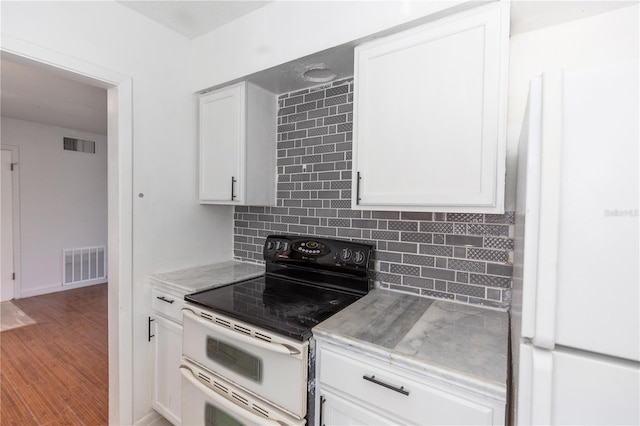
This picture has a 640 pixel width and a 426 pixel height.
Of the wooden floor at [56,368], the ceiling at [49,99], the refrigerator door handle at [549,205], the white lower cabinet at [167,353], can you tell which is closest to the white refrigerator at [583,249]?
the refrigerator door handle at [549,205]

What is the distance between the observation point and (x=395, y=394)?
99 cm

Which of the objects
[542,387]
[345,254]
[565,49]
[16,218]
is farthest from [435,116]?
[16,218]

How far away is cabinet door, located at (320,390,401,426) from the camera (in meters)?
1.04

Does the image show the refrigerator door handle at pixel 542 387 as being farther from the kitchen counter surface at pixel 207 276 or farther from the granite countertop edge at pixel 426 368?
the kitchen counter surface at pixel 207 276

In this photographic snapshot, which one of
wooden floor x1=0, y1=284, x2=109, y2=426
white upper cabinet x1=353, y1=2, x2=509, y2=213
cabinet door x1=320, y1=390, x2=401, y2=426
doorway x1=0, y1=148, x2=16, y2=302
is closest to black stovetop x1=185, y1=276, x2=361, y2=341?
cabinet door x1=320, y1=390, x2=401, y2=426

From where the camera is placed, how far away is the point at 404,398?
976 millimetres

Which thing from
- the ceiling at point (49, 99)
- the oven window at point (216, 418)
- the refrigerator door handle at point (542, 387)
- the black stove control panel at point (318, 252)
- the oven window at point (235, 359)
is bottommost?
the oven window at point (216, 418)

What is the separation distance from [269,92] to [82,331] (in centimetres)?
329

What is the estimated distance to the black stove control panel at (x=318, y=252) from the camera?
165 cm

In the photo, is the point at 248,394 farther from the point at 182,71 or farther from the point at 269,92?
the point at 182,71

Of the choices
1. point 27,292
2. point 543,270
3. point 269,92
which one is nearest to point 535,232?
point 543,270

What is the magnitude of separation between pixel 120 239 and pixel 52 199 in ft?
12.9

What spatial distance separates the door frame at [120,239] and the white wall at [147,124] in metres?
0.03

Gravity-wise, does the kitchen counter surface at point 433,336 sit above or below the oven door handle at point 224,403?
above
